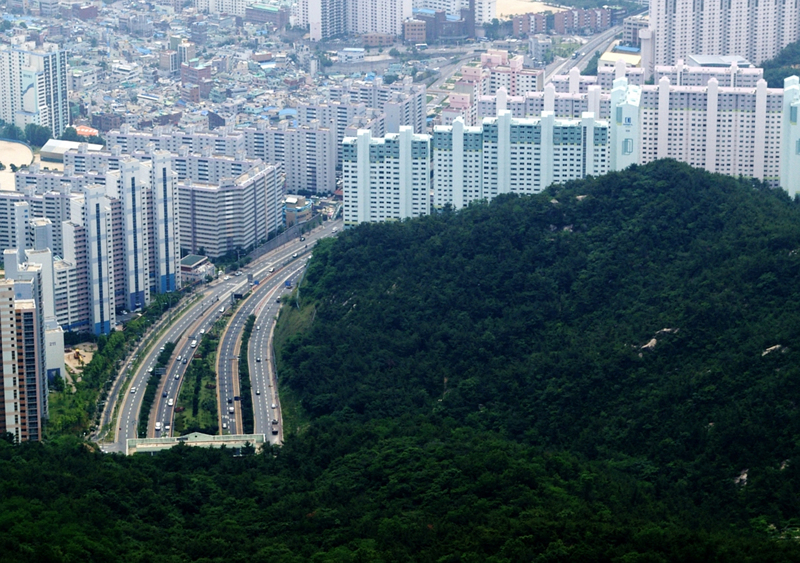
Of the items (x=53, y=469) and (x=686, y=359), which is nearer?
(x=53, y=469)

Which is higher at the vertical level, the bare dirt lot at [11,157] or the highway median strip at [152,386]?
the bare dirt lot at [11,157]

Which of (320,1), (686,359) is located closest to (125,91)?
(320,1)

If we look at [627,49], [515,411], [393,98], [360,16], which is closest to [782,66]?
[627,49]

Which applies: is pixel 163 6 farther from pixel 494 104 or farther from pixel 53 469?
pixel 53 469

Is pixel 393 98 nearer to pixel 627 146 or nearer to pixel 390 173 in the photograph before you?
pixel 390 173

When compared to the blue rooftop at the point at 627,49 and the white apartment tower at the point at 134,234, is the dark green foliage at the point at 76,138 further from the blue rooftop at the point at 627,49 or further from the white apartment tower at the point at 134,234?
the blue rooftop at the point at 627,49

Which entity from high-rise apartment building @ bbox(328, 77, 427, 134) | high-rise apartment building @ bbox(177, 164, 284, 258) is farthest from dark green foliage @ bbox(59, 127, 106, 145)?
high-rise apartment building @ bbox(177, 164, 284, 258)

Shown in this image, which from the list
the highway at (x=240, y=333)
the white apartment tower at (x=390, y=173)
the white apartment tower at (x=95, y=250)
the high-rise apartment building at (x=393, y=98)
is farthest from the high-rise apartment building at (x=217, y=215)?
the high-rise apartment building at (x=393, y=98)
